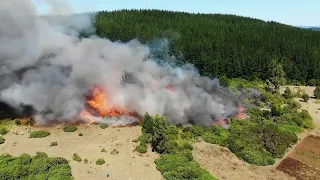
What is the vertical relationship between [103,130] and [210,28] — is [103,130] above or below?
below

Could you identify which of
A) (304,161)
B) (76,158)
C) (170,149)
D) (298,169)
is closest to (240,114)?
(304,161)

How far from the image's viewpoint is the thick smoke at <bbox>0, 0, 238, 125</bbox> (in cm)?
6900

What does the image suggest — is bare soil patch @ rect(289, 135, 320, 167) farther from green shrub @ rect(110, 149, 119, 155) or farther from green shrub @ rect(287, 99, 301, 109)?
green shrub @ rect(110, 149, 119, 155)

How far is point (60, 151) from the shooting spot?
56688 mm

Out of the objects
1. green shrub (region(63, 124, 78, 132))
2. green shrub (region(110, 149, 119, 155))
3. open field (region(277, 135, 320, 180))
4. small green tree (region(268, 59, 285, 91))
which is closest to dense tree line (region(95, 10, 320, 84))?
small green tree (region(268, 59, 285, 91))

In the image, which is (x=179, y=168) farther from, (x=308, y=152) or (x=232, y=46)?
(x=232, y=46)

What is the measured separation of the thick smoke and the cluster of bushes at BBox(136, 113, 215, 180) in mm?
7815

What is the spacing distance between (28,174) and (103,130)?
1978 cm

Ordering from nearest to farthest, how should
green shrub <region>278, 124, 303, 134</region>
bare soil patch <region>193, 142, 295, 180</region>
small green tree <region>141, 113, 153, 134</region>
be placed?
bare soil patch <region>193, 142, 295, 180</region>, small green tree <region>141, 113, 153, 134</region>, green shrub <region>278, 124, 303, 134</region>

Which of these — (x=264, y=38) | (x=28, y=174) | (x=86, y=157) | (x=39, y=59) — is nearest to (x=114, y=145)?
(x=86, y=157)

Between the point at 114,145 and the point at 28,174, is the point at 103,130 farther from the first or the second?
the point at 28,174

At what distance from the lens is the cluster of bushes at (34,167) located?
4616 centimetres

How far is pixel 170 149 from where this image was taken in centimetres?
5541

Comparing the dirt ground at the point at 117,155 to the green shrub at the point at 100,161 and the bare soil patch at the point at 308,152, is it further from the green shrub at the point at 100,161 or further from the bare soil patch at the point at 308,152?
the bare soil patch at the point at 308,152
